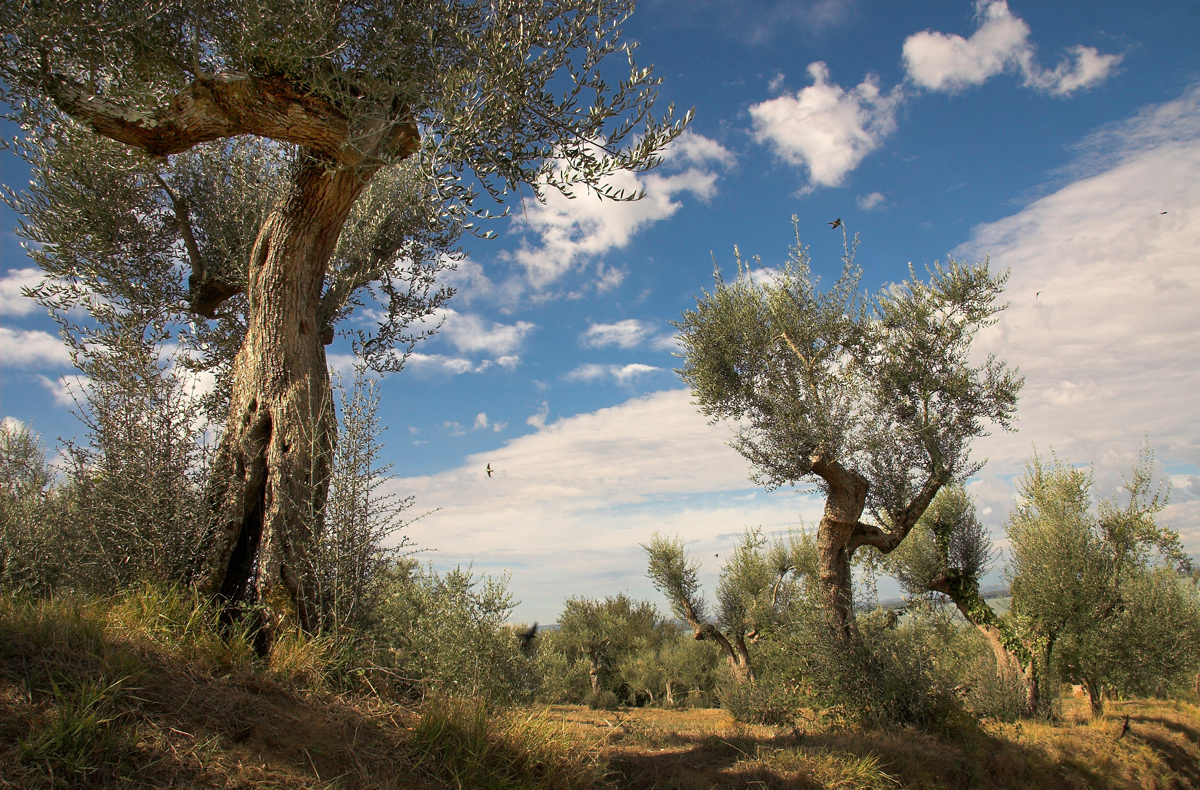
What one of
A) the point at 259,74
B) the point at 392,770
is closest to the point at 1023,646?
the point at 392,770

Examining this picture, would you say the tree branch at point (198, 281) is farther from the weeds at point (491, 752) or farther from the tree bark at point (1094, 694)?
the tree bark at point (1094, 694)

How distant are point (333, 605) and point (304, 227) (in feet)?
13.7

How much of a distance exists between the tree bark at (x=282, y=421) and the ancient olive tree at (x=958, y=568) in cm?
1697

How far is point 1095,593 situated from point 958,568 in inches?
129

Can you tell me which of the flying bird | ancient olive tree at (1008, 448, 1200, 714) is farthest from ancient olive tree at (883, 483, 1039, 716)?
the flying bird

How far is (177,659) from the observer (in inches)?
179

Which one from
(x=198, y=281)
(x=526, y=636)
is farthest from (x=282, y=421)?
(x=526, y=636)

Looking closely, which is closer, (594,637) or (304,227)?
(304,227)

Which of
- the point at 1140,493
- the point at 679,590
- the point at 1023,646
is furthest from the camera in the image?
the point at 679,590

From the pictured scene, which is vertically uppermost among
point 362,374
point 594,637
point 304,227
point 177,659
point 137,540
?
point 304,227

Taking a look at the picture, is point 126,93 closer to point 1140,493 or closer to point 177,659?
point 177,659

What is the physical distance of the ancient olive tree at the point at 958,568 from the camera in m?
15.5

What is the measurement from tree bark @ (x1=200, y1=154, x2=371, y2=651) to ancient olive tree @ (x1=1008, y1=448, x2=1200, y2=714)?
62.4 ft

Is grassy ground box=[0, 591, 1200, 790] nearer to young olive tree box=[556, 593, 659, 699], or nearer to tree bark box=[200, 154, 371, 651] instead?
tree bark box=[200, 154, 371, 651]
